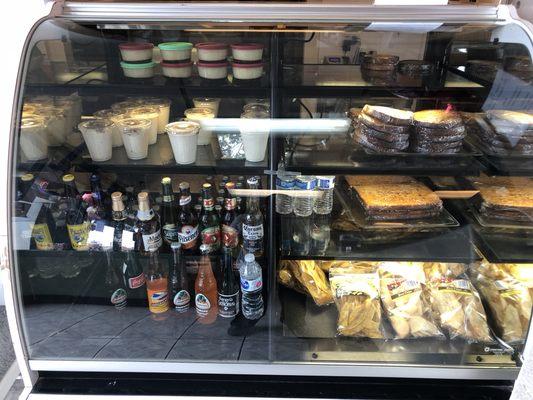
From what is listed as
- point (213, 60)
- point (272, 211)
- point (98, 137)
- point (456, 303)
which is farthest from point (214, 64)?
point (456, 303)

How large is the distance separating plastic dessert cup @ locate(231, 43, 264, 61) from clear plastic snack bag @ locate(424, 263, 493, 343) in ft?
4.03

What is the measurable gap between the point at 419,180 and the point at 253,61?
2.91 ft

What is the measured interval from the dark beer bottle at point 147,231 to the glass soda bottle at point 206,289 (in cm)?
20

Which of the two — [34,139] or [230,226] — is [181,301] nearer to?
[230,226]

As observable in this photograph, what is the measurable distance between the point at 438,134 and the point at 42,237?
1.61m

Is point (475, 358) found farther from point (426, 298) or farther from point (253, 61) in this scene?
point (253, 61)

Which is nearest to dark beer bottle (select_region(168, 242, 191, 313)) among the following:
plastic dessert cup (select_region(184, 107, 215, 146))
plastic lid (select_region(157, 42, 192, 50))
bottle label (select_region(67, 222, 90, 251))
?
bottle label (select_region(67, 222, 90, 251))

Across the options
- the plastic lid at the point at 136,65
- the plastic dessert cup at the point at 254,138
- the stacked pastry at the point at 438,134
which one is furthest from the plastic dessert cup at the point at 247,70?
the stacked pastry at the point at 438,134

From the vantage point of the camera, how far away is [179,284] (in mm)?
1875

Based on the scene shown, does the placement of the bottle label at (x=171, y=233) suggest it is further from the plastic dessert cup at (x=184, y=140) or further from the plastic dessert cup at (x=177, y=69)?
the plastic dessert cup at (x=177, y=69)

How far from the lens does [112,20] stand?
4.13ft

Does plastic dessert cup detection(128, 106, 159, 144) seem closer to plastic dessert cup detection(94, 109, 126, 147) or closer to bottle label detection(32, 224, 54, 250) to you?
plastic dessert cup detection(94, 109, 126, 147)

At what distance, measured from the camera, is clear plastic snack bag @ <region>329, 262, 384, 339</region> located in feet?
5.72

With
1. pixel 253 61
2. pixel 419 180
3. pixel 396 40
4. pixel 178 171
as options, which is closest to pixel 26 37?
pixel 178 171
